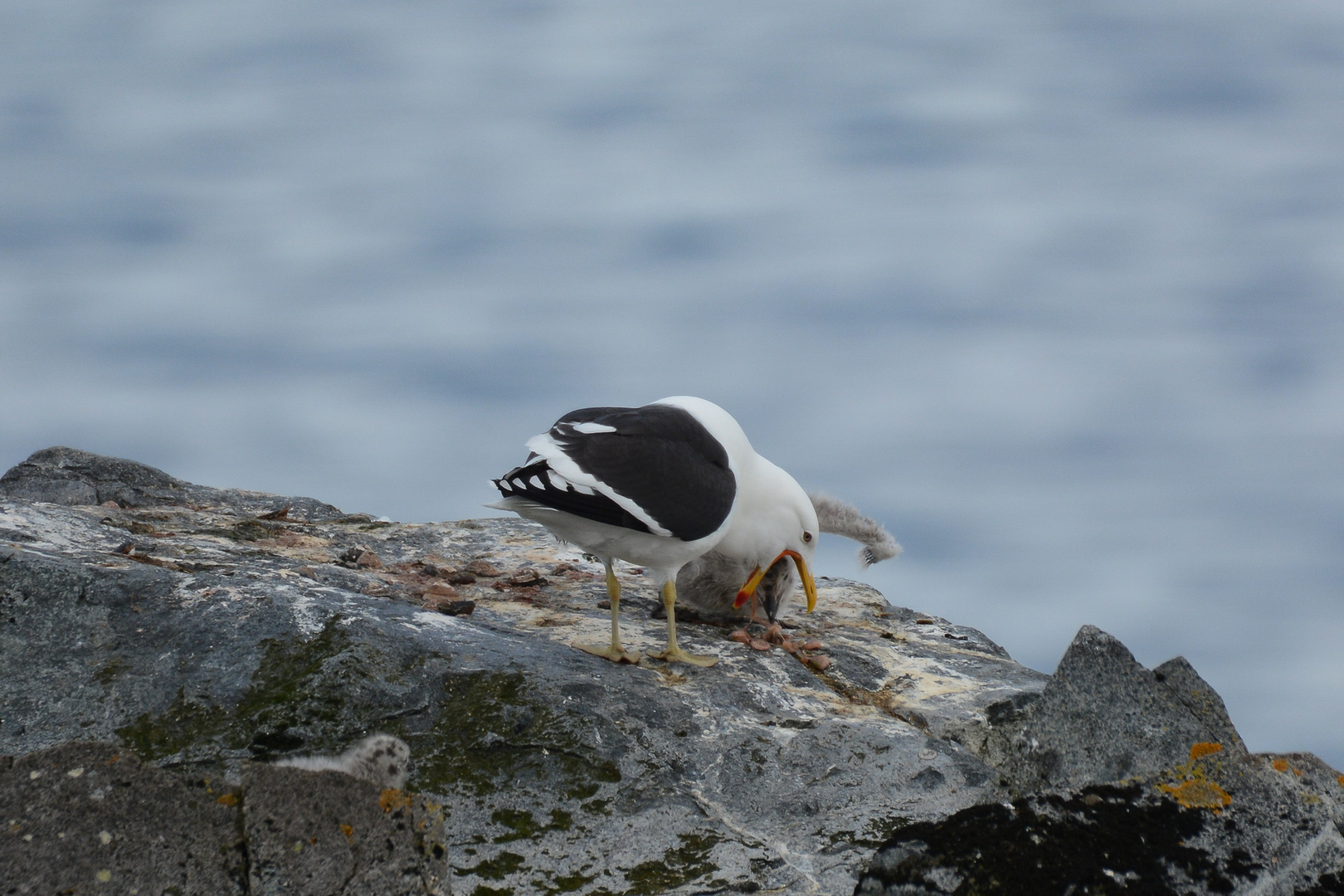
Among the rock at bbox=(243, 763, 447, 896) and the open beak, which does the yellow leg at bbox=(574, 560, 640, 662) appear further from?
the rock at bbox=(243, 763, 447, 896)

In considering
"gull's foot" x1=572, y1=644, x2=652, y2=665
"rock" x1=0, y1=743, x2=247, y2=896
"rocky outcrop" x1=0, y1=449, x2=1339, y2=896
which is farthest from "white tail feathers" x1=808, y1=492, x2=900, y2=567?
"rock" x1=0, y1=743, x2=247, y2=896

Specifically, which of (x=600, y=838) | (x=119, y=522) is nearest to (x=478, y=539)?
(x=119, y=522)

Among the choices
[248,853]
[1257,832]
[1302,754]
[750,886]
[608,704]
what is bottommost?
[248,853]

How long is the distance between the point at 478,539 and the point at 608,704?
4.66 m

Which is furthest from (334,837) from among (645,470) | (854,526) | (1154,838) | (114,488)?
(114,488)

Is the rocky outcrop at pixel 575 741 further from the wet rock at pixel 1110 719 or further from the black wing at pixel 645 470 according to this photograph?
the black wing at pixel 645 470

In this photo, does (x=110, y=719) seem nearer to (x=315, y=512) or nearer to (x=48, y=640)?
(x=48, y=640)

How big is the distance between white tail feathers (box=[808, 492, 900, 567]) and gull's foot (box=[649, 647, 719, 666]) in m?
2.93

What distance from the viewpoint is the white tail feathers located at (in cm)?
952

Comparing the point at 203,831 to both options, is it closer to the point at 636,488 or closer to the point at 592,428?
the point at 636,488

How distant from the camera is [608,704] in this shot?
5711 millimetres

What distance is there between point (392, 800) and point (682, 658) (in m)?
3.11

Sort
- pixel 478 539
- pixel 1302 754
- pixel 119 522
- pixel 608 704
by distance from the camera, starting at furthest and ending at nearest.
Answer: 1. pixel 478 539
2. pixel 119 522
3. pixel 608 704
4. pixel 1302 754

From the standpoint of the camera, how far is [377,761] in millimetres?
4297
